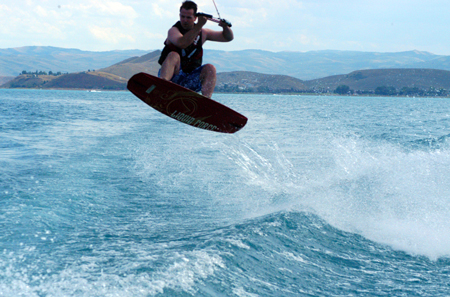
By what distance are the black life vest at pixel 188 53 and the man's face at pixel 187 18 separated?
14cm

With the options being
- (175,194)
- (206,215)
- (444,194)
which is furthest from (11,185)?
(444,194)

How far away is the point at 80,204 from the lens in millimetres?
9641

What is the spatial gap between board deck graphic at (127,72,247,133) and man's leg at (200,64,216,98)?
0.26 meters

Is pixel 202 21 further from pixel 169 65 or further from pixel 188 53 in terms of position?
pixel 169 65

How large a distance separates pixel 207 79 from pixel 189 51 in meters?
0.68

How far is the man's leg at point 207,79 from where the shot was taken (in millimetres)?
8062

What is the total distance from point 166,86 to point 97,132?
745 inches

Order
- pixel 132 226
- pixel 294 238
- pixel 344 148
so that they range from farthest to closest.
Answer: pixel 344 148
pixel 132 226
pixel 294 238

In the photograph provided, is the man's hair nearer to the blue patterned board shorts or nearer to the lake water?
the blue patterned board shorts

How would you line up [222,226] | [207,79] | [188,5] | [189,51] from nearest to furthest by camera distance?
[188,5]
[189,51]
[207,79]
[222,226]

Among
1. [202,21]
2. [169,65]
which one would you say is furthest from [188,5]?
[169,65]

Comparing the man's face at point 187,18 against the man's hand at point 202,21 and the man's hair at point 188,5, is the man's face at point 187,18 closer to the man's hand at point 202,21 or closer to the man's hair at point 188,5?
the man's hair at point 188,5

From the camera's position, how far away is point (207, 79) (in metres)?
8.07

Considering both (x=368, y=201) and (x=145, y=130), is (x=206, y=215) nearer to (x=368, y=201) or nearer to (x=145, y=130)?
(x=368, y=201)
